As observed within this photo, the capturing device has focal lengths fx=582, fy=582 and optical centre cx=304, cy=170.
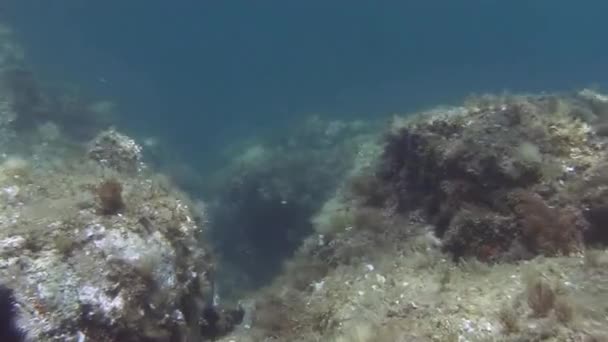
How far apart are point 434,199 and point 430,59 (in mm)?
59950

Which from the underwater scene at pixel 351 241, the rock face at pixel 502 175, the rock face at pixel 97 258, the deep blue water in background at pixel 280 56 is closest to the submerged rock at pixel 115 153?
the underwater scene at pixel 351 241

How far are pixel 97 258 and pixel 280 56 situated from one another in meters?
68.3

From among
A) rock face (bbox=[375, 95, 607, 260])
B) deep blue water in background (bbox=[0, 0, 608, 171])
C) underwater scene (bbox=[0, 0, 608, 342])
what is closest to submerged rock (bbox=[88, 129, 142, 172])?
underwater scene (bbox=[0, 0, 608, 342])

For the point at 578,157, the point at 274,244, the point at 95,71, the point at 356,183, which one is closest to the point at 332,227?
the point at 356,183

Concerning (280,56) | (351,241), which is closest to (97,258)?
(351,241)

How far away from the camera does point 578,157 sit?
6492mm

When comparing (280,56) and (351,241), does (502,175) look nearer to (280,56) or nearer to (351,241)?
(351,241)

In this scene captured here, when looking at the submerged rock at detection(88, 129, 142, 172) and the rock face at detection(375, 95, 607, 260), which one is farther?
the submerged rock at detection(88, 129, 142, 172)

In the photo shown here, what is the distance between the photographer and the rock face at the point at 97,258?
4.23 meters

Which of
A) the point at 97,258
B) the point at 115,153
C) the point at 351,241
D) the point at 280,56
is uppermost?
the point at 280,56

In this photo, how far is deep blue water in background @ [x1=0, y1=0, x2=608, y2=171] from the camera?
40562 millimetres

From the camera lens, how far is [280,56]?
71438 millimetres

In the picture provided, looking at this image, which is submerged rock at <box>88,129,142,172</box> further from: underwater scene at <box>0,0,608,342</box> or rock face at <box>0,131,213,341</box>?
rock face at <box>0,131,213,341</box>

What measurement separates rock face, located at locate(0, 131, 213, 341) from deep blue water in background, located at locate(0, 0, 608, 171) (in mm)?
21844
